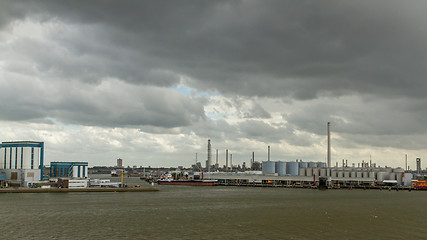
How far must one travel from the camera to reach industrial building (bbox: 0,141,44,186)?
140 m

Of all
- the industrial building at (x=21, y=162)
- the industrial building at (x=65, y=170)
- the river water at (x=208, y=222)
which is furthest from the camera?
the industrial building at (x=65, y=170)

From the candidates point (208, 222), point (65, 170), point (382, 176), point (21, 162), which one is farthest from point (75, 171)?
point (382, 176)

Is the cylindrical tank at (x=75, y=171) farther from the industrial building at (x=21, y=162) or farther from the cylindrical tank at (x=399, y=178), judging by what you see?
the cylindrical tank at (x=399, y=178)

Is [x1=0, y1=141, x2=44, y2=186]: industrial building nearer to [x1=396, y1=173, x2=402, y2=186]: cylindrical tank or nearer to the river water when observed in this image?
the river water

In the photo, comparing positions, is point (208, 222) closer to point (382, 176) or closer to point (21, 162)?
point (21, 162)

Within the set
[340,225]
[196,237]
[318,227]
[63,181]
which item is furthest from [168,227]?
[63,181]

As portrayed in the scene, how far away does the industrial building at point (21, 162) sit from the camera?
140m

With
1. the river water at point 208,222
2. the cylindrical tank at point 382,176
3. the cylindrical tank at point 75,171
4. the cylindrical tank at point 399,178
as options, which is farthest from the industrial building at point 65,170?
the cylindrical tank at point 399,178

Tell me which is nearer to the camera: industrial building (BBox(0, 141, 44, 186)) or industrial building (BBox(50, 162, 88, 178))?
industrial building (BBox(0, 141, 44, 186))

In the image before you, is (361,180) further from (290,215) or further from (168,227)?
(168,227)

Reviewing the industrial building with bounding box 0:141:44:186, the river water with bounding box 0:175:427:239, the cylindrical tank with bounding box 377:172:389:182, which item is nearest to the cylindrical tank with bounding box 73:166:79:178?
the industrial building with bounding box 0:141:44:186

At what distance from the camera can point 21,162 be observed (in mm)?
142250

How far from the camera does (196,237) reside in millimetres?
47781

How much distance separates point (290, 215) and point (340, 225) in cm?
1144
